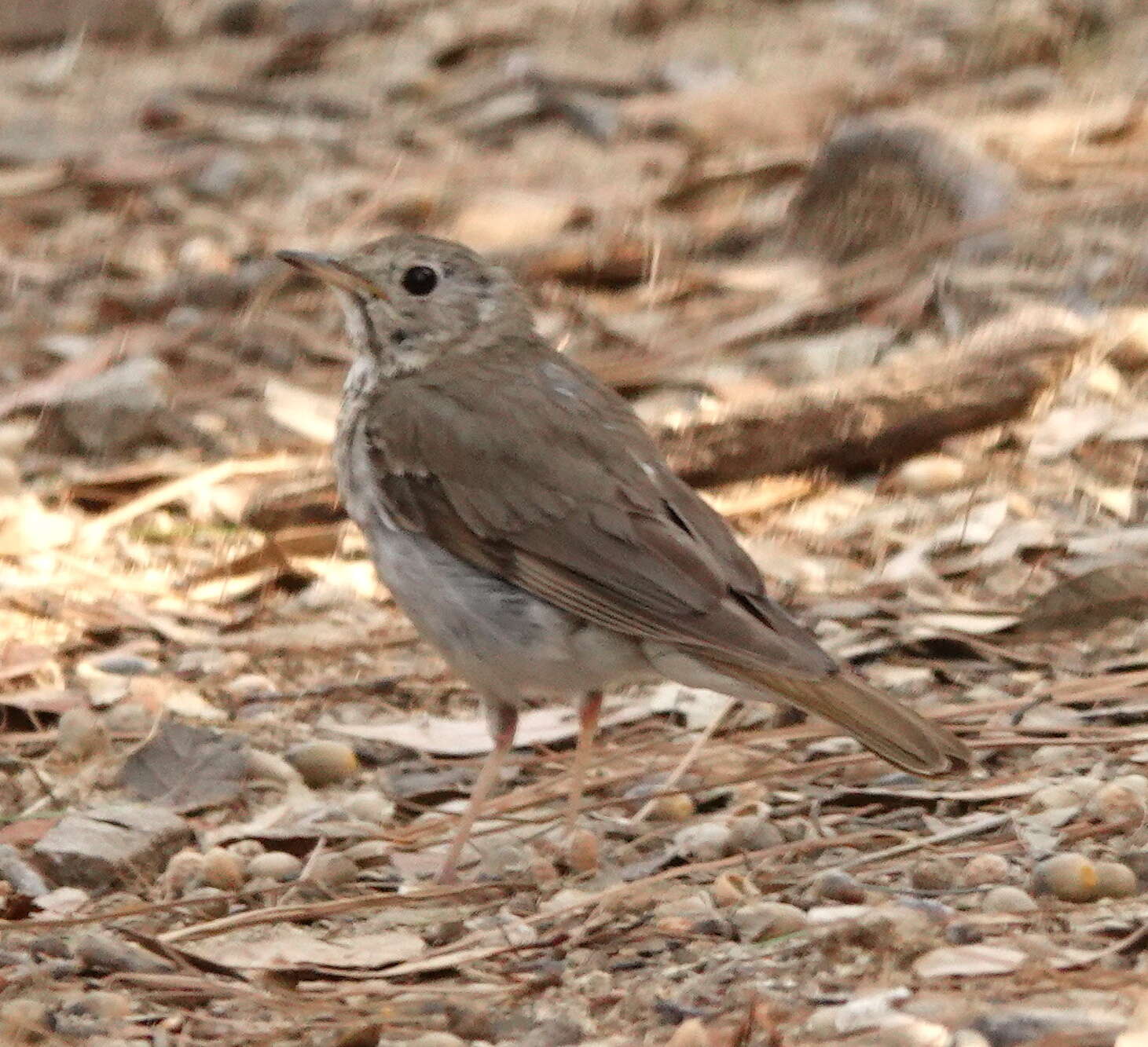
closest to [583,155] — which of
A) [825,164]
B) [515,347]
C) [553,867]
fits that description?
[825,164]

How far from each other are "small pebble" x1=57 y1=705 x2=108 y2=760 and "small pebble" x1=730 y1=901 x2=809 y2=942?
1.98m

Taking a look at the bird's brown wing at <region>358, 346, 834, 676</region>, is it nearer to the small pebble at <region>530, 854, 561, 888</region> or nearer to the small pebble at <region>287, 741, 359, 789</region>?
the small pebble at <region>530, 854, 561, 888</region>

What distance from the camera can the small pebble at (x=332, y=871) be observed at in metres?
4.94

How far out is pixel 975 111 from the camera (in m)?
9.28

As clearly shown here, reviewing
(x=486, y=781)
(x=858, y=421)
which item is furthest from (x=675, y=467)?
(x=486, y=781)

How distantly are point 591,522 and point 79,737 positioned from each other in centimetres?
144

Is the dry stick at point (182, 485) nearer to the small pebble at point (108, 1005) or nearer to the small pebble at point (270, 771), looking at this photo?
the small pebble at point (270, 771)

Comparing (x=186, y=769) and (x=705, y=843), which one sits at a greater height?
(x=705, y=843)

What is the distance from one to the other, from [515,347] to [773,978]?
2270mm

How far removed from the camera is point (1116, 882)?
4.31 m

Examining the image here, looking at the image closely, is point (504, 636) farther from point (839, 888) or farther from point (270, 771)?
point (839, 888)

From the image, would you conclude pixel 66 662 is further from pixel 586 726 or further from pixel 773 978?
pixel 773 978

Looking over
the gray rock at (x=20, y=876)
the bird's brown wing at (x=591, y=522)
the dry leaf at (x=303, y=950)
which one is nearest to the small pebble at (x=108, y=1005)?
the dry leaf at (x=303, y=950)

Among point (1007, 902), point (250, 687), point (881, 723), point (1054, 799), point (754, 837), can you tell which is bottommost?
point (250, 687)
